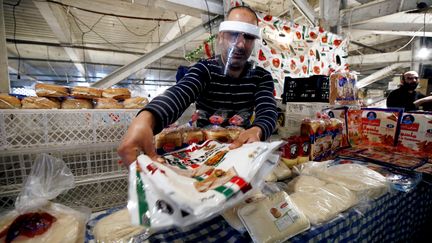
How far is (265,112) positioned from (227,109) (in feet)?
0.86

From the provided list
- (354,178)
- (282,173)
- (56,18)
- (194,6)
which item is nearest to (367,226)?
(354,178)

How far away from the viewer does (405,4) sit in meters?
2.48

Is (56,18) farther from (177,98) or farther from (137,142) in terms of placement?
(137,142)

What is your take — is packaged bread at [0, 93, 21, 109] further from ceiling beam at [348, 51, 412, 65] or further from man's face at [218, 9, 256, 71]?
ceiling beam at [348, 51, 412, 65]

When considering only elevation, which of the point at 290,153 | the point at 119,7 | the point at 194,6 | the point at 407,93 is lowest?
the point at 290,153

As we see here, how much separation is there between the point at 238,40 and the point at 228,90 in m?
0.27

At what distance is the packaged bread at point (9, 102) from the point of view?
976 mm

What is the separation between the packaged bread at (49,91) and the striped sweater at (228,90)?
2.45 ft

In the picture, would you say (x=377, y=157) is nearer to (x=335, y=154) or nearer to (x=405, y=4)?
(x=335, y=154)

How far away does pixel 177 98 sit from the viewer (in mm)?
870

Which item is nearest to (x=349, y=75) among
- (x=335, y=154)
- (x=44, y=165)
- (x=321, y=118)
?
(x=321, y=118)

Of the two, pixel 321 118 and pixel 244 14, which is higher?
pixel 244 14

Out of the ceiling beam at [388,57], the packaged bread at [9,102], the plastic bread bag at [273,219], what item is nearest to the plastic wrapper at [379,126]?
the plastic bread bag at [273,219]

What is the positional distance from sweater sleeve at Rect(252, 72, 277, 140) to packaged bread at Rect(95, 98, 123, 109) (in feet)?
2.80
